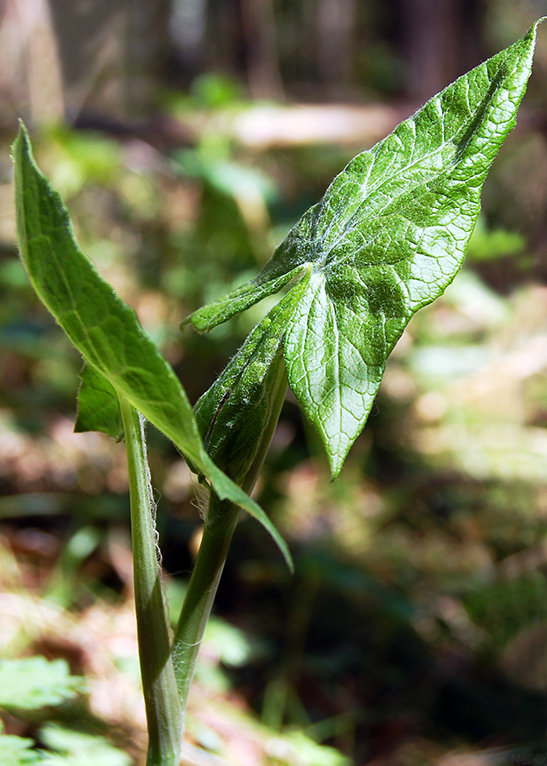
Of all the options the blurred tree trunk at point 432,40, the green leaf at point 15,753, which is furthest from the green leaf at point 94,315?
the blurred tree trunk at point 432,40

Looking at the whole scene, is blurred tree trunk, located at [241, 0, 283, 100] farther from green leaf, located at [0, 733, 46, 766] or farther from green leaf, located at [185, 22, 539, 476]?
green leaf, located at [0, 733, 46, 766]

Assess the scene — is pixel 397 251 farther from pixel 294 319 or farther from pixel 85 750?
pixel 85 750

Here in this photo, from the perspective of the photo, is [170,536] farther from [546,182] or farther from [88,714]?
[546,182]

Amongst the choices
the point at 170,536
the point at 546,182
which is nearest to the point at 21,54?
the point at 546,182

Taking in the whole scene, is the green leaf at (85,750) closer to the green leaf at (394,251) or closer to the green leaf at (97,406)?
the green leaf at (97,406)

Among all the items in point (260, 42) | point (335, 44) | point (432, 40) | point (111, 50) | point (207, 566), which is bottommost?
point (207, 566)

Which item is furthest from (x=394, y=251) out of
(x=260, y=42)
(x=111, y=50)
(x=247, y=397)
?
(x=260, y=42)

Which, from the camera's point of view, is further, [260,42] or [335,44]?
[335,44]
